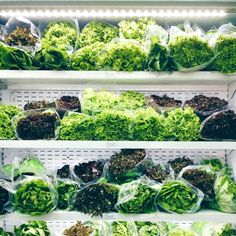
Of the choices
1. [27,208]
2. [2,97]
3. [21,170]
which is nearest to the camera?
[27,208]

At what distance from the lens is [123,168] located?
2621mm

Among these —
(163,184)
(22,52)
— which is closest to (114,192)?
(163,184)

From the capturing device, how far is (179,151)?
3.03 m

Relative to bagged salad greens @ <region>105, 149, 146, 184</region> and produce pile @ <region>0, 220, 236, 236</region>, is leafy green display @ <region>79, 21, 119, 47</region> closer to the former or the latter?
bagged salad greens @ <region>105, 149, 146, 184</region>

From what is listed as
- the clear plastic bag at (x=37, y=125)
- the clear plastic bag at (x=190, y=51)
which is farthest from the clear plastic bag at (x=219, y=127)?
the clear plastic bag at (x=37, y=125)

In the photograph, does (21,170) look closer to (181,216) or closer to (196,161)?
(181,216)

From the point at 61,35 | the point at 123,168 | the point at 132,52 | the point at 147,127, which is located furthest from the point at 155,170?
the point at 61,35

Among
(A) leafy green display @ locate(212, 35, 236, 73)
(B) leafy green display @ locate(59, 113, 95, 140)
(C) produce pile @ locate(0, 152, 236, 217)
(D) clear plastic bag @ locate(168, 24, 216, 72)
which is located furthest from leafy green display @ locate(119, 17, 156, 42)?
(C) produce pile @ locate(0, 152, 236, 217)

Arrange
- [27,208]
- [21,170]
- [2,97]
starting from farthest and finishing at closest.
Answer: [2,97] < [21,170] < [27,208]

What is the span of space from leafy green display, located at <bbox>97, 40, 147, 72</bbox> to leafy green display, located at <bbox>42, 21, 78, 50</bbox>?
11.6 inches

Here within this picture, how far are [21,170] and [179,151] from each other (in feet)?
4.01

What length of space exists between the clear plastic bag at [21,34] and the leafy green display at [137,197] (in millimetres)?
1137

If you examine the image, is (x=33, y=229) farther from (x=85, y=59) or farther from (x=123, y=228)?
(x=85, y=59)

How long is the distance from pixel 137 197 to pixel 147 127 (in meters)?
0.46
